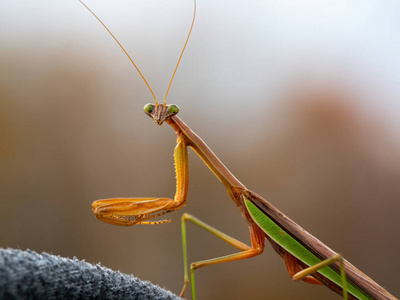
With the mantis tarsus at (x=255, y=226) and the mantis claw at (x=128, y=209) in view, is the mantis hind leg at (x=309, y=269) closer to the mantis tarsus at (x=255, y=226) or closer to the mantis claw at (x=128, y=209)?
the mantis tarsus at (x=255, y=226)

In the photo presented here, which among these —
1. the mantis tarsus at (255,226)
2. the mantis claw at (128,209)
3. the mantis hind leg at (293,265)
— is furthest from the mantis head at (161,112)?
the mantis hind leg at (293,265)

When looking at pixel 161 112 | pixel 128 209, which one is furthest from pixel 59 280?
pixel 161 112

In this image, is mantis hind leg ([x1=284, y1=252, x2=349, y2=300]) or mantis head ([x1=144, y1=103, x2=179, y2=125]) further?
mantis head ([x1=144, y1=103, x2=179, y2=125])

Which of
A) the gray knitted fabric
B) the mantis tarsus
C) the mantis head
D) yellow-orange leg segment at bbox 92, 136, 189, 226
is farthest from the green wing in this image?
the gray knitted fabric

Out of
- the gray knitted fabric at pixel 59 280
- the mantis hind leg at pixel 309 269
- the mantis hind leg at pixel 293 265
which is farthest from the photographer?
the mantis hind leg at pixel 293 265

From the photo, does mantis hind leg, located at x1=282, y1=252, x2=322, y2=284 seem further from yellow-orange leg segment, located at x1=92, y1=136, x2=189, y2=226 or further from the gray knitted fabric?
the gray knitted fabric

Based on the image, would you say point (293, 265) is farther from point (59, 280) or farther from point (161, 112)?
point (59, 280)
